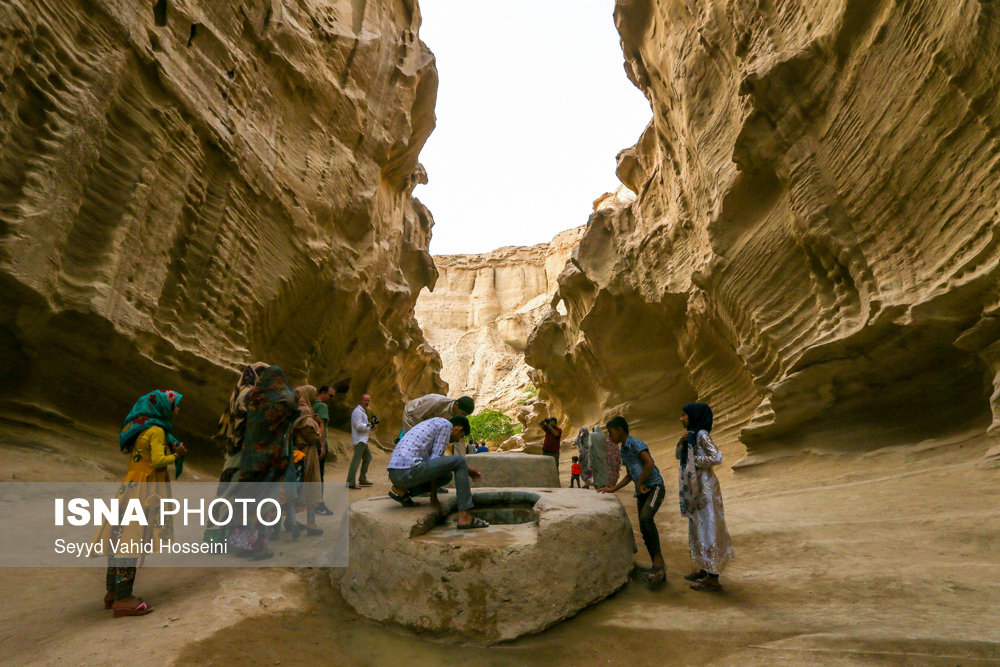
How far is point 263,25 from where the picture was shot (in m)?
11.0

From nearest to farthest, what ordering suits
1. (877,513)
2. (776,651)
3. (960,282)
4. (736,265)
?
(776,651) < (877,513) < (960,282) < (736,265)

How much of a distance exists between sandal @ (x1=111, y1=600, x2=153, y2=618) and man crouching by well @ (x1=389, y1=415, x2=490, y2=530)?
1.72 meters

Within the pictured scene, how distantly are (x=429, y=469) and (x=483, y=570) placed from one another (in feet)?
3.62

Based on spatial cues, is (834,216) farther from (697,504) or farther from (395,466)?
(395,466)

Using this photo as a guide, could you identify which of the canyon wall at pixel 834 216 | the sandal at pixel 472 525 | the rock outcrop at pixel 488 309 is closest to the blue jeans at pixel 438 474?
the sandal at pixel 472 525

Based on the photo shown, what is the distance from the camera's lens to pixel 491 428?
34938mm

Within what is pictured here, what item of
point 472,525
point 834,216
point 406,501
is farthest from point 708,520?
point 834,216

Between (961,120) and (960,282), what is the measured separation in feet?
6.06

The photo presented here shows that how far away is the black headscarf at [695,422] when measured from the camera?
167 inches

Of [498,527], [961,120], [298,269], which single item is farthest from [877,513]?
[298,269]

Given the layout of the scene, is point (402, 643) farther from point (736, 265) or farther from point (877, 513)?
point (736, 265)

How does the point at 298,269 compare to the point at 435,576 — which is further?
the point at 298,269

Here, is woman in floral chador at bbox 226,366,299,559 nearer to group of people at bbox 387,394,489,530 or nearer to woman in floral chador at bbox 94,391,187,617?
woman in floral chador at bbox 94,391,187,617

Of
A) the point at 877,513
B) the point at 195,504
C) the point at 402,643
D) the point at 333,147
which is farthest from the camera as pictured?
the point at 333,147
